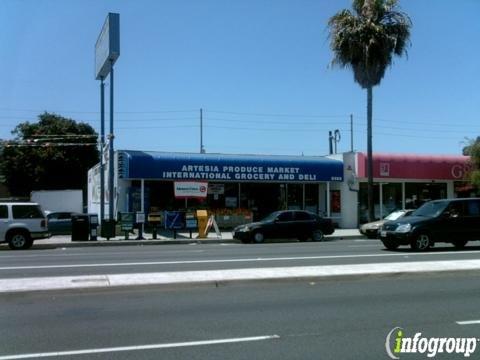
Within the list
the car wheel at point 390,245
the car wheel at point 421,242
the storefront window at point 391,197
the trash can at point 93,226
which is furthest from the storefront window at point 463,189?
the trash can at point 93,226

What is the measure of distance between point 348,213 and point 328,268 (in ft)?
70.4

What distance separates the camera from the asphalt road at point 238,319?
6488mm

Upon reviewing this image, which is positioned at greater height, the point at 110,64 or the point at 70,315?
the point at 110,64

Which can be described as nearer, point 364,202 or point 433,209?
point 433,209

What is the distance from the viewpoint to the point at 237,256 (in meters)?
17.0

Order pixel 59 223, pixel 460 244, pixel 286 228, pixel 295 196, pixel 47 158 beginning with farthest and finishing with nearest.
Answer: pixel 47 158, pixel 295 196, pixel 59 223, pixel 286 228, pixel 460 244

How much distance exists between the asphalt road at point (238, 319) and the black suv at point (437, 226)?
6831mm

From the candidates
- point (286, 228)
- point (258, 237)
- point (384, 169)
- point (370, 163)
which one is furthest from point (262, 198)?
point (258, 237)

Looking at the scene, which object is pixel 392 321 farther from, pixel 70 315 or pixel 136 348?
pixel 70 315

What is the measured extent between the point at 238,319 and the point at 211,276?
3270 mm

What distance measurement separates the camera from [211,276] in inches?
443

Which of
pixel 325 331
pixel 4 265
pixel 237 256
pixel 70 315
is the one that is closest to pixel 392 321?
pixel 325 331

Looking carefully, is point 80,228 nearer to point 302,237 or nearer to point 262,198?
point 302,237

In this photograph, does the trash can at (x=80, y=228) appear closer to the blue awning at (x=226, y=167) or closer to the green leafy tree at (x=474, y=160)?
Result: the blue awning at (x=226, y=167)
